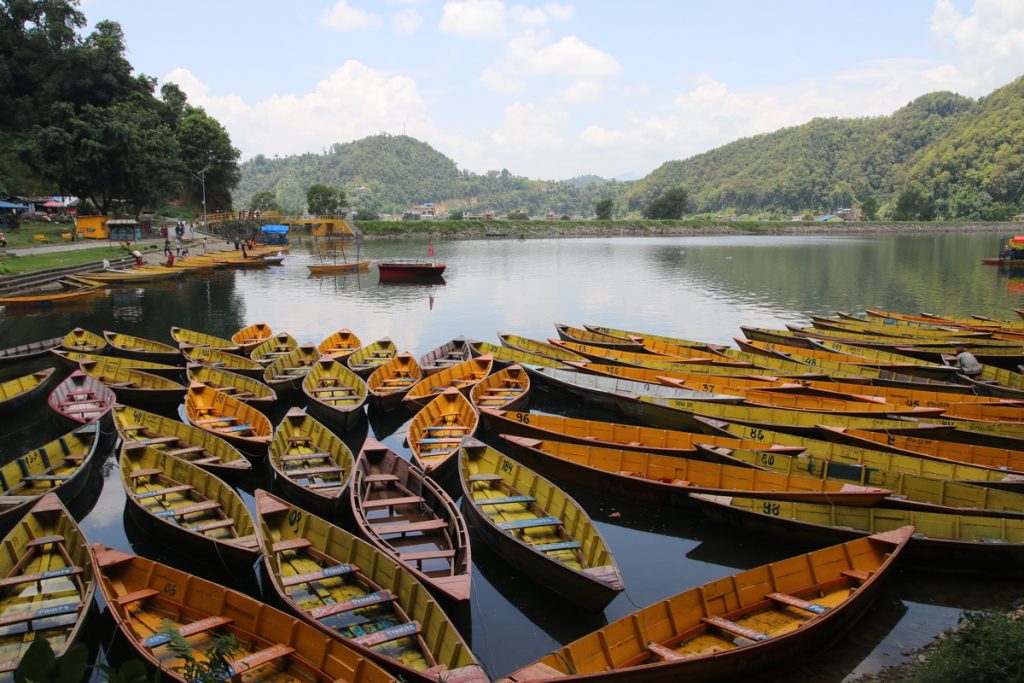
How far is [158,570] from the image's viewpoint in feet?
33.5

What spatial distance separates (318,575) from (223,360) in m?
17.3

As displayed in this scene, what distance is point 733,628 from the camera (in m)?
9.50

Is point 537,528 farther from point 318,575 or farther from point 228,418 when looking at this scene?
point 228,418

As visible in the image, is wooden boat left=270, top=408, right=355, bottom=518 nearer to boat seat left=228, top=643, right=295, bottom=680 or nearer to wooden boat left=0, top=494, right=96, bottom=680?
wooden boat left=0, top=494, right=96, bottom=680

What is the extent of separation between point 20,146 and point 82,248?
13702mm

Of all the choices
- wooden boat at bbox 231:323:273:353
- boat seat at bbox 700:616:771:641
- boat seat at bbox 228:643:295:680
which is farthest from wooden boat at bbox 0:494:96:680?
wooden boat at bbox 231:323:273:353

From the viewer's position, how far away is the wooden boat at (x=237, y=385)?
2036 centimetres

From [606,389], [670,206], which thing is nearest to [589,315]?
[606,389]

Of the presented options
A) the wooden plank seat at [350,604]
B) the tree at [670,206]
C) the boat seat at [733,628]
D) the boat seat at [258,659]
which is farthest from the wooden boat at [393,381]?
the tree at [670,206]

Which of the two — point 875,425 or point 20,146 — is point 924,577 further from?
point 20,146

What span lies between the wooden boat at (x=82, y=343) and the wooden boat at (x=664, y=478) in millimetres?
20308

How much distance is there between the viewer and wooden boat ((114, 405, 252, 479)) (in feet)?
49.8

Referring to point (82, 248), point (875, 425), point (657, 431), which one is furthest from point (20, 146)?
point (875, 425)

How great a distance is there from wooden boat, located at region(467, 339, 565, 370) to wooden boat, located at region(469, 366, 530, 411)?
2293 millimetres
